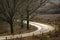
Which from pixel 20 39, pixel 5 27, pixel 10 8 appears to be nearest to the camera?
pixel 20 39

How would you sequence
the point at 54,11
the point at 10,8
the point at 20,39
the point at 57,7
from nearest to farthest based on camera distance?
the point at 20,39, the point at 10,8, the point at 54,11, the point at 57,7

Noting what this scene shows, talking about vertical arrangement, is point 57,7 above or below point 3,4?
below

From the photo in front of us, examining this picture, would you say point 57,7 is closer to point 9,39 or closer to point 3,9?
point 3,9

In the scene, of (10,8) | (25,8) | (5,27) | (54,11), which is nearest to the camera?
(10,8)

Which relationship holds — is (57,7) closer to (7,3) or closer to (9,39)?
(7,3)

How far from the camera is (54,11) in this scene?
233 ft

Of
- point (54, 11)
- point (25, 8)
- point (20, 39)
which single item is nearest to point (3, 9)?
point (25, 8)

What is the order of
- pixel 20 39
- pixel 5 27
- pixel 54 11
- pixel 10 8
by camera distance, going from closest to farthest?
pixel 20 39, pixel 10 8, pixel 5 27, pixel 54 11

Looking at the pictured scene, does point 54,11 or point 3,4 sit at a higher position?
point 3,4

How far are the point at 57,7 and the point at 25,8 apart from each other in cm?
4282

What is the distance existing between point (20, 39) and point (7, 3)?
25.2 ft

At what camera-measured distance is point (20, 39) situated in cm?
2378

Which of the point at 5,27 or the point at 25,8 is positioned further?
the point at 5,27

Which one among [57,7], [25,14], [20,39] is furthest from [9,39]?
[57,7]
